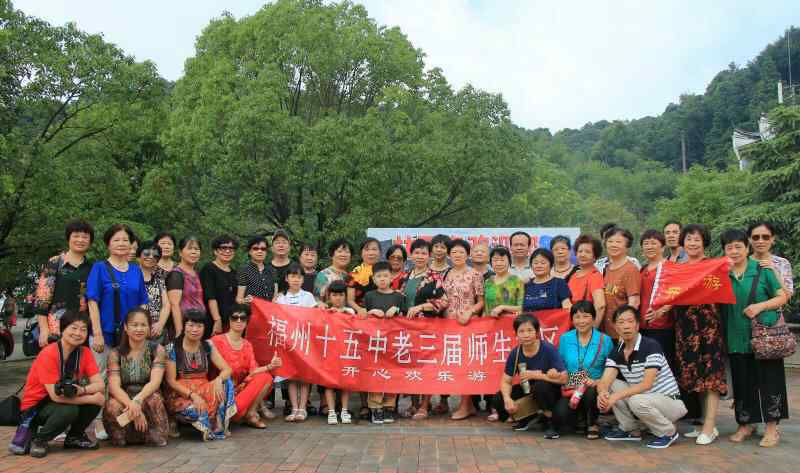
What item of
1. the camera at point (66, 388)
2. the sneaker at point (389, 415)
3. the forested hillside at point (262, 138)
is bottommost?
the sneaker at point (389, 415)

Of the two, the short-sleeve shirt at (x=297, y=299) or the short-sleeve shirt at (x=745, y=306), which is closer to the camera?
the short-sleeve shirt at (x=745, y=306)

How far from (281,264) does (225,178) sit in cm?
865

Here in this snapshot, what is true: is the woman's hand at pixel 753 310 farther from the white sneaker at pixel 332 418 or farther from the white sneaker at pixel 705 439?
the white sneaker at pixel 332 418

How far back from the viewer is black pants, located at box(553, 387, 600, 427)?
5.48 m

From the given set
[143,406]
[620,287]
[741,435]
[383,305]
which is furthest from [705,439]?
[143,406]

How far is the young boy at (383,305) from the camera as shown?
20.5 feet

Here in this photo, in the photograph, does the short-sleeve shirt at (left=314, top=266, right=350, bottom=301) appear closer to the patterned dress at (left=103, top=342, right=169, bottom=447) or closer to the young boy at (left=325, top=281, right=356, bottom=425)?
the young boy at (left=325, top=281, right=356, bottom=425)

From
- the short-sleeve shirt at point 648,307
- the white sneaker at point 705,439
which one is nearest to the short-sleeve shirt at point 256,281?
the short-sleeve shirt at point 648,307

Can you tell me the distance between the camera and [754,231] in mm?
5523

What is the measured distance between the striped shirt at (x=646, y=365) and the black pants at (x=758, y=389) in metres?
0.53

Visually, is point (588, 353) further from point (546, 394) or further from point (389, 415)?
point (389, 415)

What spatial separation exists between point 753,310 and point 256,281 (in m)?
4.35

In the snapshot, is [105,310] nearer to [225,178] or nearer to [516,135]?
[225,178]

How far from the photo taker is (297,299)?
6613 millimetres
